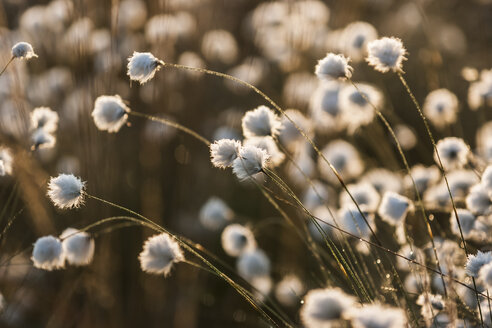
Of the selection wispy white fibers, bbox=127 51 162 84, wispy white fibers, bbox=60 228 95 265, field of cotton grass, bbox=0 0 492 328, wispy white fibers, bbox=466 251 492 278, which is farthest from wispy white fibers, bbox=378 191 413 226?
wispy white fibers, bbox=60 228 95 265

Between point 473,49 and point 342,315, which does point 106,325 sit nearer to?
point 342,315

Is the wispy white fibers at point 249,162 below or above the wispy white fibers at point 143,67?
below

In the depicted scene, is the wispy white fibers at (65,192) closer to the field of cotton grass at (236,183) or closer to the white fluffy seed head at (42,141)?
the field of cotton grass at (236,183)

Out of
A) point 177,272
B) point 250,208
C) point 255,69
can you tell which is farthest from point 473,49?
point 177,272

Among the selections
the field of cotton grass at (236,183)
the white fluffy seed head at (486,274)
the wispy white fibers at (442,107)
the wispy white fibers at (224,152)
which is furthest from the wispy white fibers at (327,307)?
the wispy white fibers at (442,107)

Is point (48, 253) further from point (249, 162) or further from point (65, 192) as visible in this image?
point (249, 162)

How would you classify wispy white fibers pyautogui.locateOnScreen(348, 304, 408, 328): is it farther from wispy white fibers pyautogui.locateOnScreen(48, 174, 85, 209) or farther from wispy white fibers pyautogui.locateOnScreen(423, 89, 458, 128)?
wispy white fibers pyautogui.locateOnScreen(423, 89, 458, 128)

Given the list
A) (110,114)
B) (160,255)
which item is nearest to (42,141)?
(110,114)
